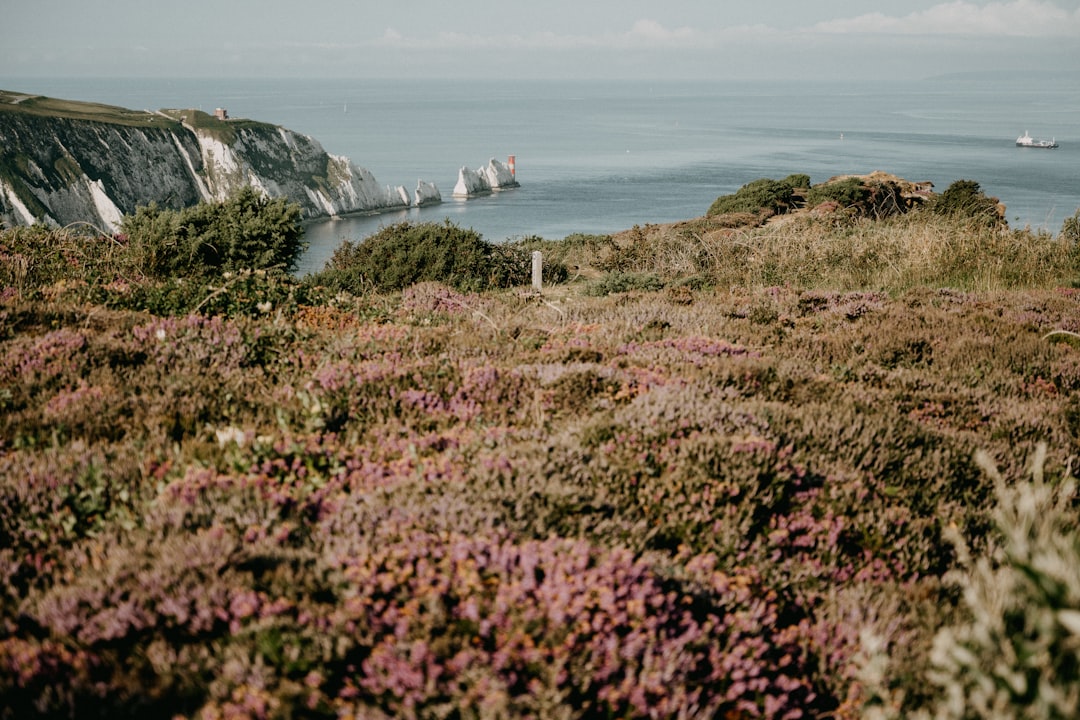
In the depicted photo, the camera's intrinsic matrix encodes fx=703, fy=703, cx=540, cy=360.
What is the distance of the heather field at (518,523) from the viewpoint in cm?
251

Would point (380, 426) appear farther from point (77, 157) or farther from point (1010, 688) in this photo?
point (77, 157)

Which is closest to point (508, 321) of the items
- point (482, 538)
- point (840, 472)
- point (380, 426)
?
point (380, 426)

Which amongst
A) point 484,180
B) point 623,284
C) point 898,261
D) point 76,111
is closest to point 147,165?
point 76,111

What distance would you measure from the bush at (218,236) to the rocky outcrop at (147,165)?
87.1 m

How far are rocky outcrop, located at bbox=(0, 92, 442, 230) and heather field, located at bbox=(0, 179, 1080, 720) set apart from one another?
97.6 m

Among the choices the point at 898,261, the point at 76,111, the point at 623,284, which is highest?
the point at 76,111

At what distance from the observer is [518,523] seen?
3.56 m

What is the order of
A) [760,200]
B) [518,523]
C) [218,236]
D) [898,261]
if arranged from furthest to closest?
[760,200] → [898,261] → [218,236] → [518,523]

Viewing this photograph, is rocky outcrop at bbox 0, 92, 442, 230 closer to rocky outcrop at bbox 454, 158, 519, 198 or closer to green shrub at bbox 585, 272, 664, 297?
rocky outcrop at bbox 454, 158, 519, 198

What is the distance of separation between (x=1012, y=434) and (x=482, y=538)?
486cm

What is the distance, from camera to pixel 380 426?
5.05 meters

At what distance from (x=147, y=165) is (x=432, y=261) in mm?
127675

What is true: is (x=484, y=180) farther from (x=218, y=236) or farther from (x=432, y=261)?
A: (x=218, y=236)

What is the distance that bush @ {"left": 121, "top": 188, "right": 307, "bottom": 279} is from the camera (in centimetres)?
1188
